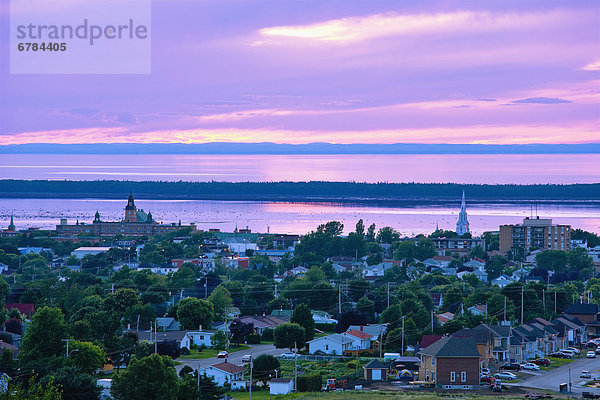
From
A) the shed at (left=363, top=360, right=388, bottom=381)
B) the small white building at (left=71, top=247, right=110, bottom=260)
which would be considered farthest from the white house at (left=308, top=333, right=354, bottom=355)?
the small white building at (left=71, top=247, right=110, bottom=260)

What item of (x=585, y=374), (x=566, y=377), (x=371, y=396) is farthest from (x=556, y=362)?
(x=371, y=396)

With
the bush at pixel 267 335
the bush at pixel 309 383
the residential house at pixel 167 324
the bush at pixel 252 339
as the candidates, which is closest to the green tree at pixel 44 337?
the bush at pixel 309 383

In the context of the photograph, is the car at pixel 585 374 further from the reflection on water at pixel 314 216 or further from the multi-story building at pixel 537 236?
the reflection on water at pixel 314 216

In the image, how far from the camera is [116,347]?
102 feet

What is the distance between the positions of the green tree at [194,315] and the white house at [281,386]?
468 inches

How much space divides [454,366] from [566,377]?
11.6 feet

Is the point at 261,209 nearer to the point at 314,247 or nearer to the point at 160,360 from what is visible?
the point at 314,247

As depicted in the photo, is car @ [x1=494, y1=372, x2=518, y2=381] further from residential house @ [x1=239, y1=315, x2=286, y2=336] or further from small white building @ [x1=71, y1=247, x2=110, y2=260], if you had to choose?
small white building @ [x1=71, y1=247, x2=110, y2=260]

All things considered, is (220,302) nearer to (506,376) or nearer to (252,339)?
(252,339)

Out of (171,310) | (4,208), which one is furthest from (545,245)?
(4,208)

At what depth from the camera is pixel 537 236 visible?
85.2m

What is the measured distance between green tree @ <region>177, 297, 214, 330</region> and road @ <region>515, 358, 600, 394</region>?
13635 mm

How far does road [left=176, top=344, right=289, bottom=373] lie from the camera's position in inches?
1243

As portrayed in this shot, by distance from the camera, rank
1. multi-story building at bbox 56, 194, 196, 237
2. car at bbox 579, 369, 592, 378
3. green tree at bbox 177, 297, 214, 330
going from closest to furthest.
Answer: car at bbox 579, 369, 592, 378 → green tree at bbox 177, 297, 214, 330 → multi-story building at bbox 56, 194, 196, 237
